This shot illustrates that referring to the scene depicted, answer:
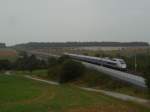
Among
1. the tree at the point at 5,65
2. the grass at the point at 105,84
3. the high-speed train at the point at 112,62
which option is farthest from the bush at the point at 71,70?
the tree at the point at 5,65

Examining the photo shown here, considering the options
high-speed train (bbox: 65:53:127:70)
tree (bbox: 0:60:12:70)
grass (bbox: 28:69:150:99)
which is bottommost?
tree (bbox: 0:60:12:70)

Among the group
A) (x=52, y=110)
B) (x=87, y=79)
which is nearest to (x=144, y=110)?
(x=52, y=110)

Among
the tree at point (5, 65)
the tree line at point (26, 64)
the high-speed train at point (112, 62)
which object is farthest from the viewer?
the tree at point (5, 65)

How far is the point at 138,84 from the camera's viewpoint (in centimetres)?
5034

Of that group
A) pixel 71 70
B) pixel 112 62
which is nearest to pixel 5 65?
pixel 71 70

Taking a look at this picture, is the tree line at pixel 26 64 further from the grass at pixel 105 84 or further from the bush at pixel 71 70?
the grass at pixel 105 84

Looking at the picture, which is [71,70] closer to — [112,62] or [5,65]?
[112,62]

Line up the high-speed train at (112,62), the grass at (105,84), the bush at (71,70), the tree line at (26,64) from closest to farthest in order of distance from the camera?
the grass at (105,84) < the high-speed train at (112,62) < the bush at (71,70) < the tree line at (26,64)

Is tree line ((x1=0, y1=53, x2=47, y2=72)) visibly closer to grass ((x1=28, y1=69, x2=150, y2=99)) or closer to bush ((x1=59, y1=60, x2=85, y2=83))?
bush ((x1=59, y1=60, x2=85, y2=83))

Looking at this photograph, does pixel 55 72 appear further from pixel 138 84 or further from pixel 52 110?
pixel 52 110

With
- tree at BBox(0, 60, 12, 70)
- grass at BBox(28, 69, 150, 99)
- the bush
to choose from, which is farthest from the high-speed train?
tree at BBox(0, 60, 12, 70)

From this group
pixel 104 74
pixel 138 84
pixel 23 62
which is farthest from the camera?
pixel 23 62

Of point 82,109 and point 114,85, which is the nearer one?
point 82,109

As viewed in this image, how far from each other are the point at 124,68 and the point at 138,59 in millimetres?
13363
